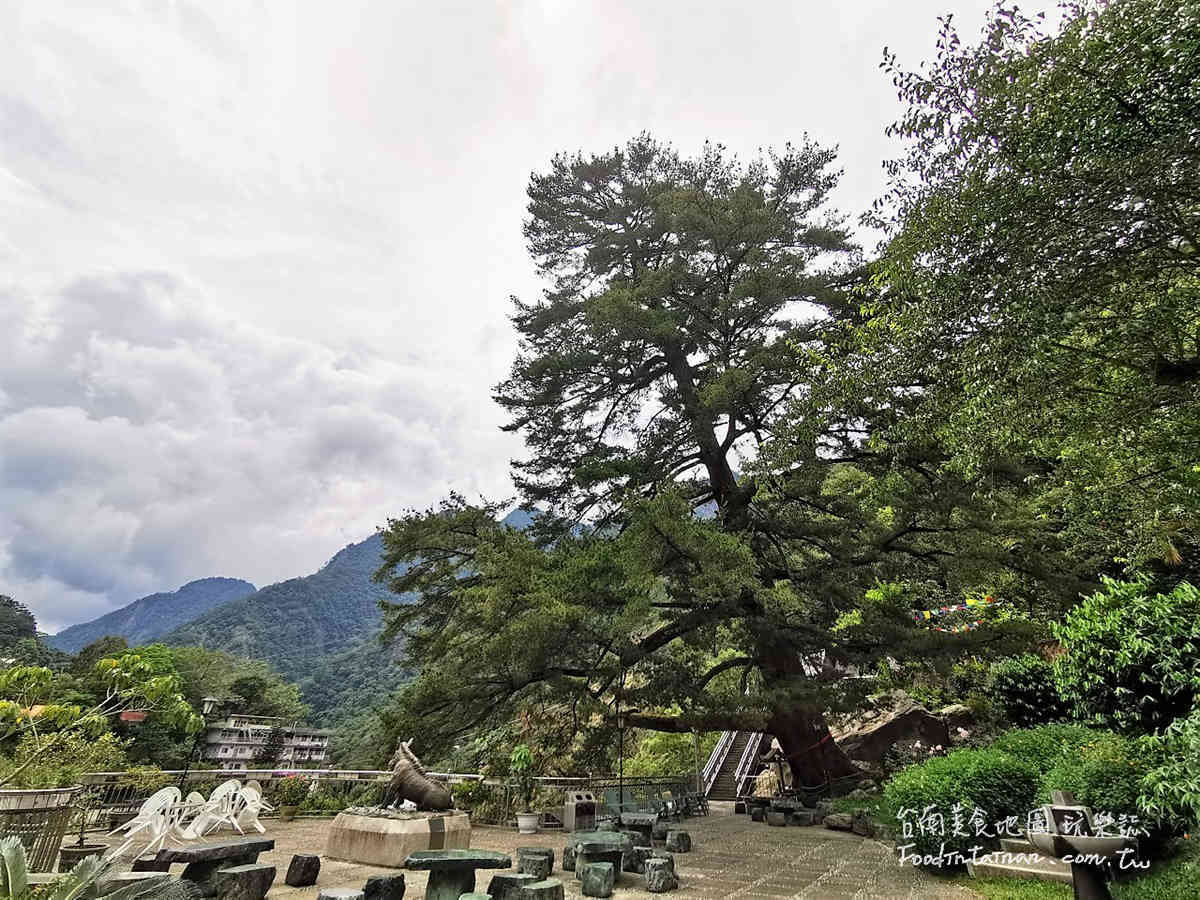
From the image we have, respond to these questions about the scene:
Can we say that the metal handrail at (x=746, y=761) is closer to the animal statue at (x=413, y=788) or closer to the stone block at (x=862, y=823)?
the stone block at (x=862, y=823)

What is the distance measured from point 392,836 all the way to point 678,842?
152 inches

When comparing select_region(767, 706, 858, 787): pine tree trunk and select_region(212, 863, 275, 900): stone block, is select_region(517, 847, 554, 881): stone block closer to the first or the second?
select_region(212, 863, 275, 900): stone block

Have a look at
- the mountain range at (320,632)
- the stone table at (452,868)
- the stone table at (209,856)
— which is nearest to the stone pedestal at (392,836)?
the stone table at (209,856)

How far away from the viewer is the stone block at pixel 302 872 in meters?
5.75

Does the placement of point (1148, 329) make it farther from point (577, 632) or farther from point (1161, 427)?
point (577, 632)

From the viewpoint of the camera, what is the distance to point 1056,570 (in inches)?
352

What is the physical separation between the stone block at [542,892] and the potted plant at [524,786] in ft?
21.6

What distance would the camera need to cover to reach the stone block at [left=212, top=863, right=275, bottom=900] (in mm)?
5090

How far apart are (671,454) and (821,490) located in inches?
129

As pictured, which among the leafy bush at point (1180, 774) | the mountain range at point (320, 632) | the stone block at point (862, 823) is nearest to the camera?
the leafy bush at point (1180, 774)

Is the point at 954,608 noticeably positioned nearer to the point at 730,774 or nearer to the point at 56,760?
the point at 730,774

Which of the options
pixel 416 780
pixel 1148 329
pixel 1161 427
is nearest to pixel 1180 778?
pixel 1148 329

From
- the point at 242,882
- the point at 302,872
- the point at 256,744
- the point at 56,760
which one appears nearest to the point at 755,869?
the point at 302,872

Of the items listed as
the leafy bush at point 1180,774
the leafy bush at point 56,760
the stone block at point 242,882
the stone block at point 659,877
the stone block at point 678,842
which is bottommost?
the stone block at point 678,842
